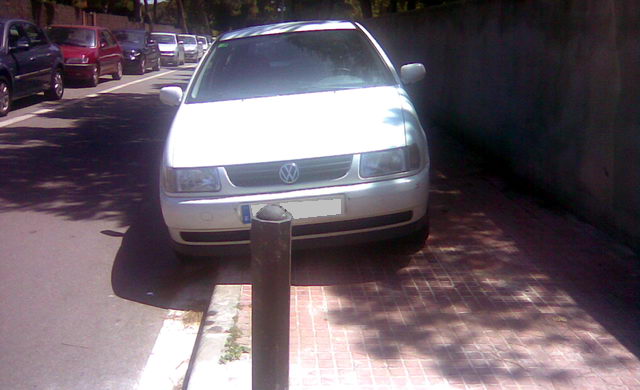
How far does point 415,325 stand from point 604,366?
1.04 m

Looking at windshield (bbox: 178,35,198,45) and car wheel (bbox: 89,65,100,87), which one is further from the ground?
windshield (bbox: 178,35,198,45)

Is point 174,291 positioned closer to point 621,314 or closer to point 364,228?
point 364,228

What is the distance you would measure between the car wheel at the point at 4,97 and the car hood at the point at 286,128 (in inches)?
353

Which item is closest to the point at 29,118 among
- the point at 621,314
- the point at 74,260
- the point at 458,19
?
the point at 458,19

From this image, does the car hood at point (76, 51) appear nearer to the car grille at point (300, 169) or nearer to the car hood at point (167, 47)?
the car hood at point (167, 47)

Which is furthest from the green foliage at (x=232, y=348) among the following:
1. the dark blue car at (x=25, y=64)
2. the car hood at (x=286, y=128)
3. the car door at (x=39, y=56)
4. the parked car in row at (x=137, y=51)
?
the parked car in row at (x=137, y=51)

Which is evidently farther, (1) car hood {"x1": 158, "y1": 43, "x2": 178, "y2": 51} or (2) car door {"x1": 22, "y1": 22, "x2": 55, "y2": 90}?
(1) car hood {"x1": 158, "y1": 43, "x2": 178, "y2": 51}

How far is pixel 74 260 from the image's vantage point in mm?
5969

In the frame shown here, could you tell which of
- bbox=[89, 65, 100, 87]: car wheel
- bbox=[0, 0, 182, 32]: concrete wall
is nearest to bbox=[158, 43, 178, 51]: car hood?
bbox=[0, 0, 182, 32]: concrete wall

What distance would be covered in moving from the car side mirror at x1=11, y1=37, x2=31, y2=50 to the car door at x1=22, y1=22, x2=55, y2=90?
197mm

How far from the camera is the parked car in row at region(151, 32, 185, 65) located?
35.7 metres

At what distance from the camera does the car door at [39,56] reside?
49.6 feet

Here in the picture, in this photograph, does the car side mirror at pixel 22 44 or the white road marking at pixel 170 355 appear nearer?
the white road marking at pixel 170 355

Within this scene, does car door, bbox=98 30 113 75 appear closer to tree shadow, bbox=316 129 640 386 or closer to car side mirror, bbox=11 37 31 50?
car side mirror, bbox=11 37 31 50
